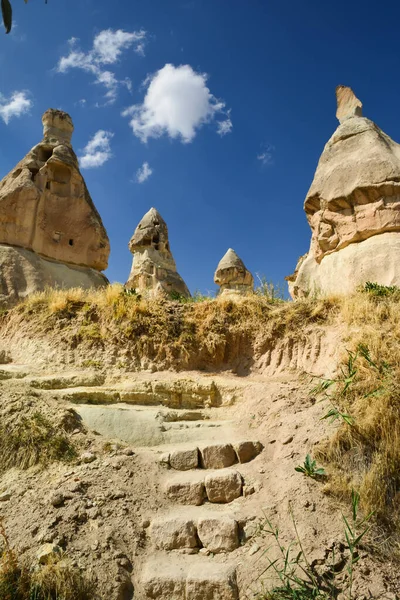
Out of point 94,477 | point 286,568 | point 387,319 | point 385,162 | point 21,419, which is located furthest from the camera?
point 385,162

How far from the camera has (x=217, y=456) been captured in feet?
14.3

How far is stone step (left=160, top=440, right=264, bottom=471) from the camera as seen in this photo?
4324 mm

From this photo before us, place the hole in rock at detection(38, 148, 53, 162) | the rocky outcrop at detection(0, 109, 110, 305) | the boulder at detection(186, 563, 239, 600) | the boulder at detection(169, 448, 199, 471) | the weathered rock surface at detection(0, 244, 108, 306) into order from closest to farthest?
1. the boulder at detection(186, 563, 239, 600)
2. the boulder at detection(169, 448, 199, 471)
3. the weathered rock surface at detection(0, 244, 108, 306)
4. the rocky outcrop at detection(0, 109, 110, 305)
5. the hole in rock at detection(38, 148, 53, 162)

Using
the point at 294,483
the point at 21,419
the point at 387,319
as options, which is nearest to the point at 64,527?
the point at 21,419

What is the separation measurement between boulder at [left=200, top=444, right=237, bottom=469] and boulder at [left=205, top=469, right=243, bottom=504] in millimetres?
358

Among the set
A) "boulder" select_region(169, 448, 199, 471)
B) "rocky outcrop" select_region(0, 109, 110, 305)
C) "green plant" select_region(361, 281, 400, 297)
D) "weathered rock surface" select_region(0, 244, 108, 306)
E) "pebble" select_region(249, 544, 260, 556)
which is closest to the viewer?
"pebble" select_region(249, 544, 260, 556)

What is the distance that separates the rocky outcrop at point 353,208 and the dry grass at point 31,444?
17.3 feet

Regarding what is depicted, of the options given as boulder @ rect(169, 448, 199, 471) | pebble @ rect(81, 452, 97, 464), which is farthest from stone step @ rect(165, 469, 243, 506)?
pebble @ rect(81, 452, 97, 464)

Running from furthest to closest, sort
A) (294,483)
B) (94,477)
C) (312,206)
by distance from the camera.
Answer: (312,206) → (94,477) → (294,483)

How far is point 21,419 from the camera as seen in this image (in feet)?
14.9

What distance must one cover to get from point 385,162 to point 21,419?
8.32 meters

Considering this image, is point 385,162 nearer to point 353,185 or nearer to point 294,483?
point 353,185

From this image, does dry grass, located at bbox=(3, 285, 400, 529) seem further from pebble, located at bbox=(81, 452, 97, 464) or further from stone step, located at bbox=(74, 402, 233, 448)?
pebble, located at bbox=(81, 452, 97, 464)

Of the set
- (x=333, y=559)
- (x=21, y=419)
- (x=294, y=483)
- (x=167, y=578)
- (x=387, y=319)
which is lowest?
(x=167, y=578)
